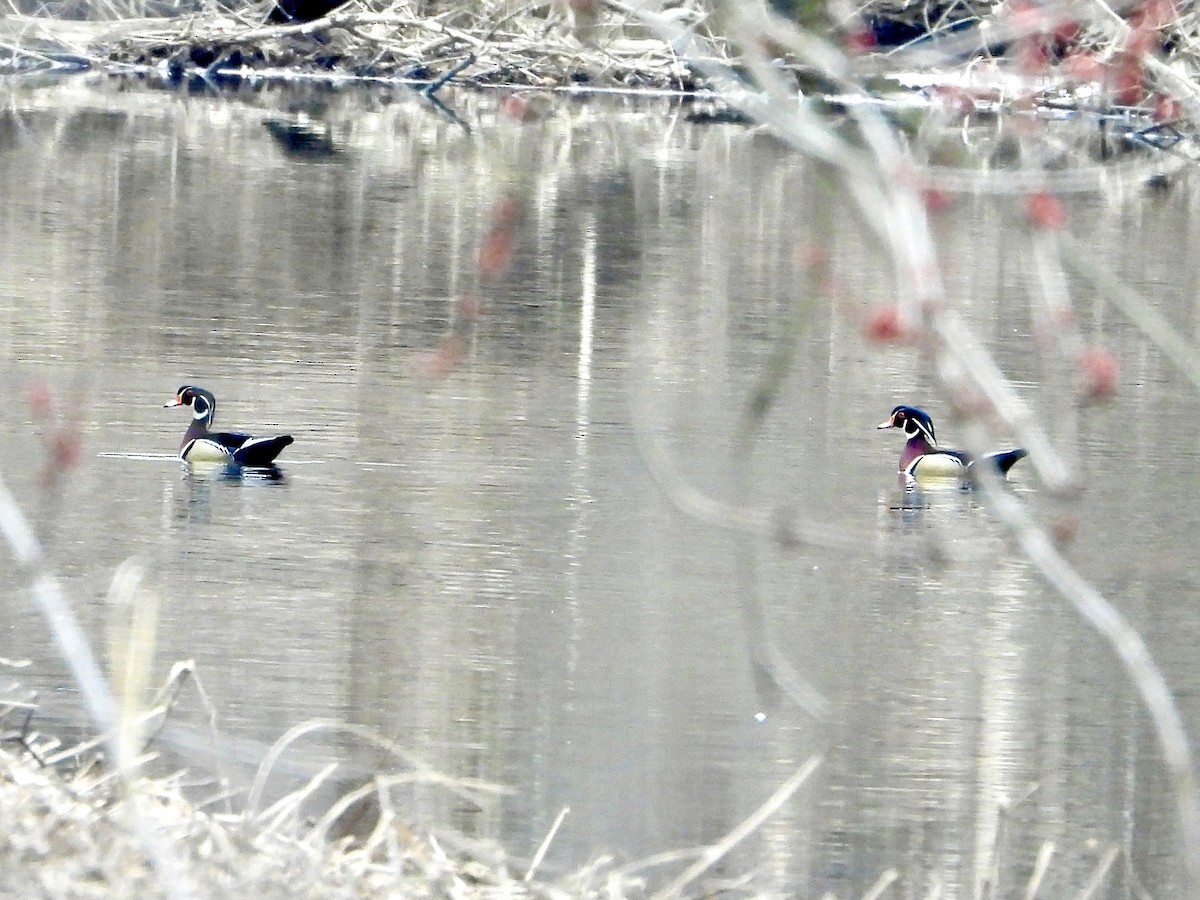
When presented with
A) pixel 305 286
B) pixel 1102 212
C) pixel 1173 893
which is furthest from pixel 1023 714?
pixel 1102 212

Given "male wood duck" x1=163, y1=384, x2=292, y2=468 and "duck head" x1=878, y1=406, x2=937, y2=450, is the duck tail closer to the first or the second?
"duck head" x1=878, y1=406, x2=937, y2=450

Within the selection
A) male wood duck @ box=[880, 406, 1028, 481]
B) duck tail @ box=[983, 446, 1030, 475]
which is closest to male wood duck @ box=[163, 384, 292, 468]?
male wood duck @ box=[880, 406, 1028, 481]

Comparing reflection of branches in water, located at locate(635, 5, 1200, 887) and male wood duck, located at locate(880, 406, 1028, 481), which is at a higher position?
reflection of branches in water, located at locate(635, 5, 1200, 887)

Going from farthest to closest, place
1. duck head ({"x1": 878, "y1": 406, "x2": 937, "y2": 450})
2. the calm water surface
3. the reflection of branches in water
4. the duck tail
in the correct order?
1. duck head ({"x1": 878, "y1": 406, "x2": 937, "y2": 450})
2. the duck tail
3. the calm water surface
4. the reflection of branches in water

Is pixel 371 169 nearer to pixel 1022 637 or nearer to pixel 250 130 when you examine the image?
pixel 250 130

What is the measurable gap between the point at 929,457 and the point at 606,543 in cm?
229

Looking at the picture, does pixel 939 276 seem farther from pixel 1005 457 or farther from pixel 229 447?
pixel 1005 457

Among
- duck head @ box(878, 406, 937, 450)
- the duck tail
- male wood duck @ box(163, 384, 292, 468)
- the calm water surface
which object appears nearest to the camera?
the calm water surface

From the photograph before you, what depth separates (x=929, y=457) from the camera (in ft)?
38.0

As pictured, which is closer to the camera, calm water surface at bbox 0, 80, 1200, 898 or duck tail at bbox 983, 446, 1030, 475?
calm water surface at bbox 0, 80, 1200, 898

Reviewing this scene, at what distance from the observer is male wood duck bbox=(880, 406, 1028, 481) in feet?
37.7

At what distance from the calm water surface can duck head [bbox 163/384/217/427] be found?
254 millimetres

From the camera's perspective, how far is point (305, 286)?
17688 millimetres

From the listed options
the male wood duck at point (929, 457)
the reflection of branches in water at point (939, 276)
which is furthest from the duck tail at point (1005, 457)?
the reflection of branches in water at point (939, 276)
